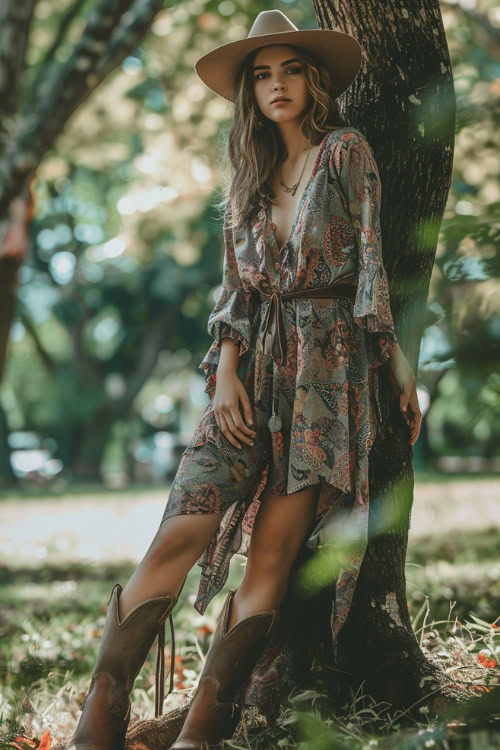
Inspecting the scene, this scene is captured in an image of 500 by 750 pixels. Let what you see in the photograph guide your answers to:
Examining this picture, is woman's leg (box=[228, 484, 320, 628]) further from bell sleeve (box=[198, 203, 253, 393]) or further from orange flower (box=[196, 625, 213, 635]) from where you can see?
orange flower (box=[196, 625, 213, 635])

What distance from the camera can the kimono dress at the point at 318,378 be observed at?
253 cm

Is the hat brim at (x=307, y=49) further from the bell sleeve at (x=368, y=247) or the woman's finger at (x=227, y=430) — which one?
the woman's finger at (x=227, y=430)

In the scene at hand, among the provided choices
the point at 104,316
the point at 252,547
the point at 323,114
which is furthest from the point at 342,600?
the point at 104,316

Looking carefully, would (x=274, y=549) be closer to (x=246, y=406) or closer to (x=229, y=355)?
(x=246, y=406)

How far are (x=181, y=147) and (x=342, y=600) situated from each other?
359 inches

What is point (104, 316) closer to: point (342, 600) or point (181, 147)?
point (181, 147)

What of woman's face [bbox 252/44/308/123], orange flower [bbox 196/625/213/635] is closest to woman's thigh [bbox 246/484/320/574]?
woman's face [bbox 252/44/308/123]

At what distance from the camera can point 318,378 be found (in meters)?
2.58

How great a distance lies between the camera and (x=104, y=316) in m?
27.6

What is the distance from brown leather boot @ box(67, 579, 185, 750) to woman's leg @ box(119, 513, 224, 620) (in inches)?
1.1

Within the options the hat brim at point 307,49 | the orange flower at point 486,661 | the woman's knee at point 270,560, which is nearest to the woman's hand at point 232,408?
the woman's knee at point 270,560

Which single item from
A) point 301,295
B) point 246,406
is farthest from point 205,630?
point 301,295

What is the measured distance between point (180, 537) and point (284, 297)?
0.78 m

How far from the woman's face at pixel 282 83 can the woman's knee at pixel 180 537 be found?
1.27 m
